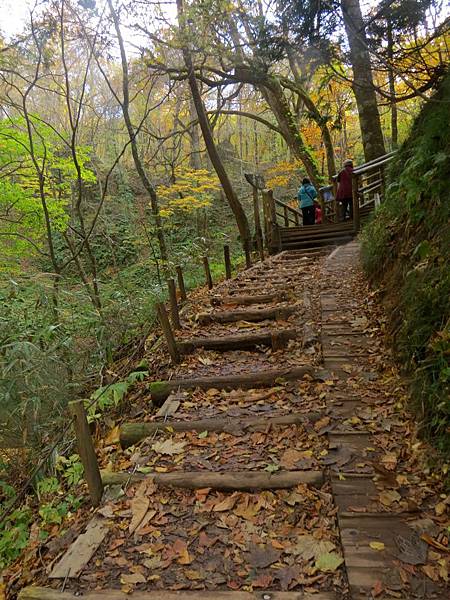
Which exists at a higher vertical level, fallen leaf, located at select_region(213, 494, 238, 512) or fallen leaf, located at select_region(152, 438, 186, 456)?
fallen leaf, located at select_region(152, 438, 186, 456)

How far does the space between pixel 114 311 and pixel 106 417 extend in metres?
2.31

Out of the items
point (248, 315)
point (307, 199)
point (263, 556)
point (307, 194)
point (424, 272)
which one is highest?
point (307, 194)

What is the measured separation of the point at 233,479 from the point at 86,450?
0.97m

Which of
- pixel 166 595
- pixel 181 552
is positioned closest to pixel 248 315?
pixel 181 552

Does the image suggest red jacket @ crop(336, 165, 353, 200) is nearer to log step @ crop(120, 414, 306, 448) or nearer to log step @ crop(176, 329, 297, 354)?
log step @ crop(176, 329, 297, 354)

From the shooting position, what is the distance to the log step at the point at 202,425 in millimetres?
3094

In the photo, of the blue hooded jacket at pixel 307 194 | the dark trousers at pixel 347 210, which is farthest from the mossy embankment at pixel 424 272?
the blue hooded jacket at pixel 307 194

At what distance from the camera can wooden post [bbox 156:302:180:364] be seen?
4.29 meters

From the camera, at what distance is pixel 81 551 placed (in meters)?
2.19

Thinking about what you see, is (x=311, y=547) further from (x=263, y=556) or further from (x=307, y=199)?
(x=307, y=199)

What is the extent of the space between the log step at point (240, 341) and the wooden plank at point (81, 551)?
7.72 feet

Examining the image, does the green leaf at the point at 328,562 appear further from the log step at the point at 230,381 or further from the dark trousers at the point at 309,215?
the dark trousers at the point at 309,215

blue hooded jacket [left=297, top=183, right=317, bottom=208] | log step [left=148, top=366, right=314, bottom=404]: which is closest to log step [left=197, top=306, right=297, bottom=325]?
log step [left=148, top=366, right=314, bottom=404]

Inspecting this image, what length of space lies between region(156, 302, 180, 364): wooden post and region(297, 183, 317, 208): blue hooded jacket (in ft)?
29.4
